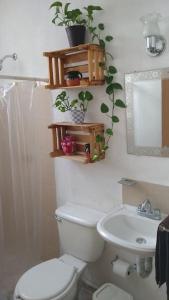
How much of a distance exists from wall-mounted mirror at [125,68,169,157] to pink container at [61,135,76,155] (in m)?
0.44

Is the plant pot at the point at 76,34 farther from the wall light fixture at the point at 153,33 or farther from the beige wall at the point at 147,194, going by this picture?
the beige wall at the point at 147,194

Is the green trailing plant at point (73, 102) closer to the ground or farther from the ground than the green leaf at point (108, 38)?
closer to the ground

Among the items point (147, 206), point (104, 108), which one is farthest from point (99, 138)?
point (147, 206)

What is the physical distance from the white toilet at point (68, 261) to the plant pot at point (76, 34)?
47.3 inches

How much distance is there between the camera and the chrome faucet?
1.66 metres

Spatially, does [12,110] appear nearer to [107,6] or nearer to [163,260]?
[107,6]

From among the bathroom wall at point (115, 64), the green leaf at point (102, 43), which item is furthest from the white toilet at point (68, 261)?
the green leaf at point (102, 43)

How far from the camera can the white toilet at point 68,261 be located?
1.67m

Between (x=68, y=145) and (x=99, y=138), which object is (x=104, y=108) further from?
(x=68, y=145)

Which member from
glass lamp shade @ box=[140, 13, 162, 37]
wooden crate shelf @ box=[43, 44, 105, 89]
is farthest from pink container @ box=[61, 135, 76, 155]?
glass lamp shade @ box=[140, 13, 162, 37]

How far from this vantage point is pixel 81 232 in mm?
1928

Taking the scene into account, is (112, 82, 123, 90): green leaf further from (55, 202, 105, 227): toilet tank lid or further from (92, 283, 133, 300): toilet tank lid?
(92, 283, 133, 300): toilet tank lid

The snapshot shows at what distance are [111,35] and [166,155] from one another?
2.76 ft

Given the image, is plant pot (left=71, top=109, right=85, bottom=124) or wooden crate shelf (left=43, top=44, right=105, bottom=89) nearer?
wooden crate shelf (left=43, top=44, right=105, bottom=89)
